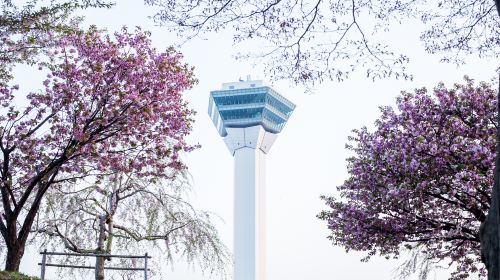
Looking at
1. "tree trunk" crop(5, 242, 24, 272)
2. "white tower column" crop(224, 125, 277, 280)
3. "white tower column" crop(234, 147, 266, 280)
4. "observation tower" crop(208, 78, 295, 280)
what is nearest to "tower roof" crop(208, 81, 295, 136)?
"observation tower" crop(208, 78, 295, 280)

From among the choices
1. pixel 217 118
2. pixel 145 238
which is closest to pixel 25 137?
pixel 145 238

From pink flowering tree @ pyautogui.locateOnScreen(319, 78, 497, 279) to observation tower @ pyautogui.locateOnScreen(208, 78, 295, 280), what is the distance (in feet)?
287

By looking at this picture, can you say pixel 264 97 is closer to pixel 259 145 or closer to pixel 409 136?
pixel 259 145

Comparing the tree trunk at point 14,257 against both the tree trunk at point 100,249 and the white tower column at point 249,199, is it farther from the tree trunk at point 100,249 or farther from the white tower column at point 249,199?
the white tower column at point 249,199

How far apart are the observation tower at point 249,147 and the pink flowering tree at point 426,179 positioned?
287 ft

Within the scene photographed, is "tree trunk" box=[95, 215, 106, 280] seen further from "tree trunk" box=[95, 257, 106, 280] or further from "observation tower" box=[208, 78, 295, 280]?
"observation tower" box=[208, 78, 295, 280]

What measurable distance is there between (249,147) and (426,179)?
95.5 m

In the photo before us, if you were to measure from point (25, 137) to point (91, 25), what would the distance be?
326cm

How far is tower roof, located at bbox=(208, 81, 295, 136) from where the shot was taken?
108m

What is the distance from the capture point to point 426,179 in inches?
650

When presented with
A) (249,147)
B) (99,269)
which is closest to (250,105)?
(249,147)

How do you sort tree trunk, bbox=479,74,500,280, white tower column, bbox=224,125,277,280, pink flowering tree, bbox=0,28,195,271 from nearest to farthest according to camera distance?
tree trunk, bbox=479,74,500,280 → pink flowering tree, bbox=0,28,195,271 → white tower column, bbox=224,125,277,280

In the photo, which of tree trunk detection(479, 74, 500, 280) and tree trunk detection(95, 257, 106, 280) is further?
tree trunk detection(95, 257, 106, 280)

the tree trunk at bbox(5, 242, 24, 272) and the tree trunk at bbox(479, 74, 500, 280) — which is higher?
the tree trunk at bbox(5, 242, 24, 272)
